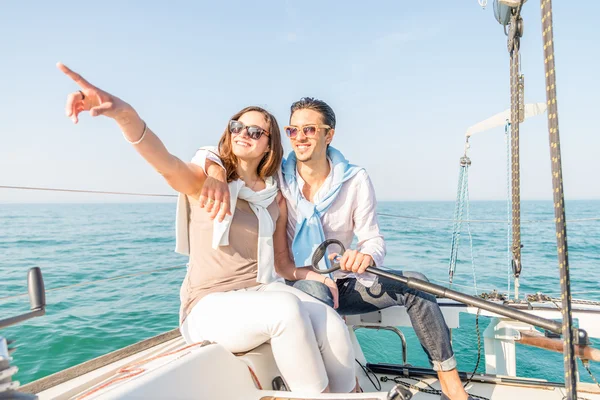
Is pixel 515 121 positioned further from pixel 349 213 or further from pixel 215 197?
pixel 215 197

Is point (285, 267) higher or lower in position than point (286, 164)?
lower

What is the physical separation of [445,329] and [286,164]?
1.00 metres

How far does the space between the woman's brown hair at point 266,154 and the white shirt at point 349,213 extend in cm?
12

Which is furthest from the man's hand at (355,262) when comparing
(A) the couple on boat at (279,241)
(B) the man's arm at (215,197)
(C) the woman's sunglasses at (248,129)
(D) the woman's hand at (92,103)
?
(D) the woman's hand at (92,103)

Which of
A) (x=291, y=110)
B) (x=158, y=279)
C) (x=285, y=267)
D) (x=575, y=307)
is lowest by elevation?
(x=158, y=279)

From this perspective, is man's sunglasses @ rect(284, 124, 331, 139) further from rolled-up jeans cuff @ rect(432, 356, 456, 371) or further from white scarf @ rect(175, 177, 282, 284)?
rolled-up jeans cuff @ rect(432, 356, 456, 371)

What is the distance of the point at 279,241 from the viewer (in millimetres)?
1926

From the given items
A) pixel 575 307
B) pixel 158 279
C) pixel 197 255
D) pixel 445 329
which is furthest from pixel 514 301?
pixel 158 279

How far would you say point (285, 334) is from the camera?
1329 mm

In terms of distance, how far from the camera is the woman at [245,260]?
1.33 meters

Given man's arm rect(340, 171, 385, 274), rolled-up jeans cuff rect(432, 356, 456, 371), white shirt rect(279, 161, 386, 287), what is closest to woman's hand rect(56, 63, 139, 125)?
white shirt rect(279, 161, 386, 287)

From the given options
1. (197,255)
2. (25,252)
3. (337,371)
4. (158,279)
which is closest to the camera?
(337,371)

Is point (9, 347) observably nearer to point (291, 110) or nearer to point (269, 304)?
point (269, 304)

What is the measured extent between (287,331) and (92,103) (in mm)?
847
